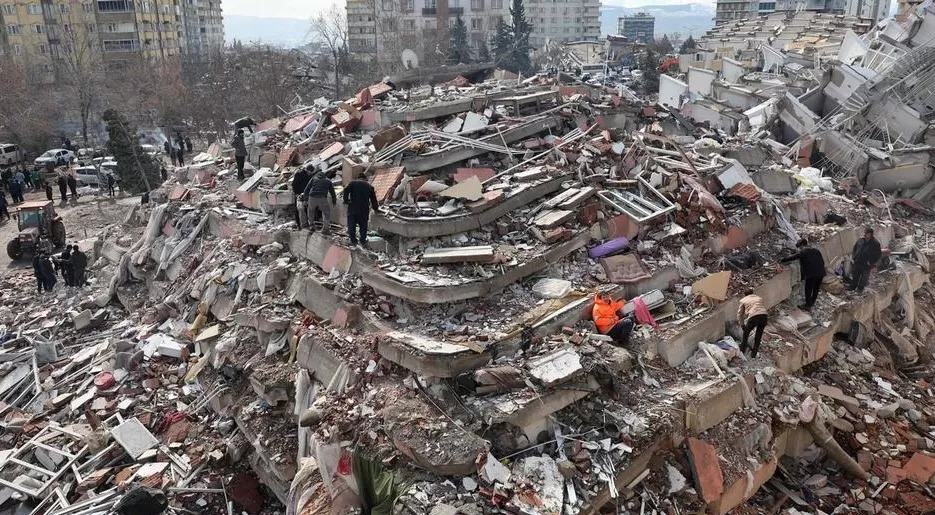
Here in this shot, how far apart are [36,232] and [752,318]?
1543 centimetres

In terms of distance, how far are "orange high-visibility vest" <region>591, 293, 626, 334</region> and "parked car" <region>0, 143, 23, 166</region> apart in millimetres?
26627

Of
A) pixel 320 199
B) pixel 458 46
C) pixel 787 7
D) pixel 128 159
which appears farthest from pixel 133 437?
pixel 787 7

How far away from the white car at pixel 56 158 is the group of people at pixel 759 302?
27.0 metres

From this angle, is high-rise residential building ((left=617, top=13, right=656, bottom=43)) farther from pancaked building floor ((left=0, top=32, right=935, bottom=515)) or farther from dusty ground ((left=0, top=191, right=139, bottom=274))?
pancaked building floor ((left=0, top=32, right=935, bottom=515))

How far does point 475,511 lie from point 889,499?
15.8ft

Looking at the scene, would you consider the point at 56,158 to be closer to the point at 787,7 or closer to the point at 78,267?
the point at 78,267

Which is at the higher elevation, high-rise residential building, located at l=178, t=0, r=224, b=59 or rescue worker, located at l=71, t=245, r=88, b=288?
high-rise residential building, located at l=178, t=0, r=224, b=59

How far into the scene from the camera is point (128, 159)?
20.8m

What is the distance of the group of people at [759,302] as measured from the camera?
7.45 metres

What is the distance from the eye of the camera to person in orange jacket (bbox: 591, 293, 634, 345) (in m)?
7.34

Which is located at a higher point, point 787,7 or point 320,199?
point 787,7

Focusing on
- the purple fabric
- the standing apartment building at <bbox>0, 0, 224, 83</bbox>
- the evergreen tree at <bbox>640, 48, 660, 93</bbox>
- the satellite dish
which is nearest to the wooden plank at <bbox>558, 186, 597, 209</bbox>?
the purple fabric

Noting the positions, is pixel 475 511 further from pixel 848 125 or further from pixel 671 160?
pixel 848 125

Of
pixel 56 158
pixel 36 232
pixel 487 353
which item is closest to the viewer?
pixel 487 353
